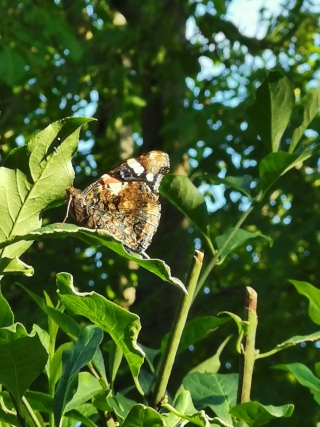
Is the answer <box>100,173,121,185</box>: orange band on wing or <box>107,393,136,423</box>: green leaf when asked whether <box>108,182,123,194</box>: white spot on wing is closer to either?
<box>100,173,121,185</box>: orange band on wing

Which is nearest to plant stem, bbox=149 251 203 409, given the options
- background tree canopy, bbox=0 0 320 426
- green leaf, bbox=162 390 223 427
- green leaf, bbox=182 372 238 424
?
green leaf, bbox=162 390 223 427

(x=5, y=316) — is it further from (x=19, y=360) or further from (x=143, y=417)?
(x=143, y=417)

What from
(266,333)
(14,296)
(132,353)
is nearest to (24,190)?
(132,353)

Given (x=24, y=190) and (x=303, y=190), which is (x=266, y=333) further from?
(x=24, y=190)

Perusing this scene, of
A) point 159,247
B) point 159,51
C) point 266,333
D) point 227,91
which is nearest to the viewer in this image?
point 266,333

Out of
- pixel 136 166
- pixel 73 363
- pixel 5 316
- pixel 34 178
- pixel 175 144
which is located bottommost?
pixel 175 144

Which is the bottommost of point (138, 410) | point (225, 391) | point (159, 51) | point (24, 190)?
point (159, 51)

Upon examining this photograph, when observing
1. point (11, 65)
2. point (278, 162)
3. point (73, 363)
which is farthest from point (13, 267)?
point (11, 65)
